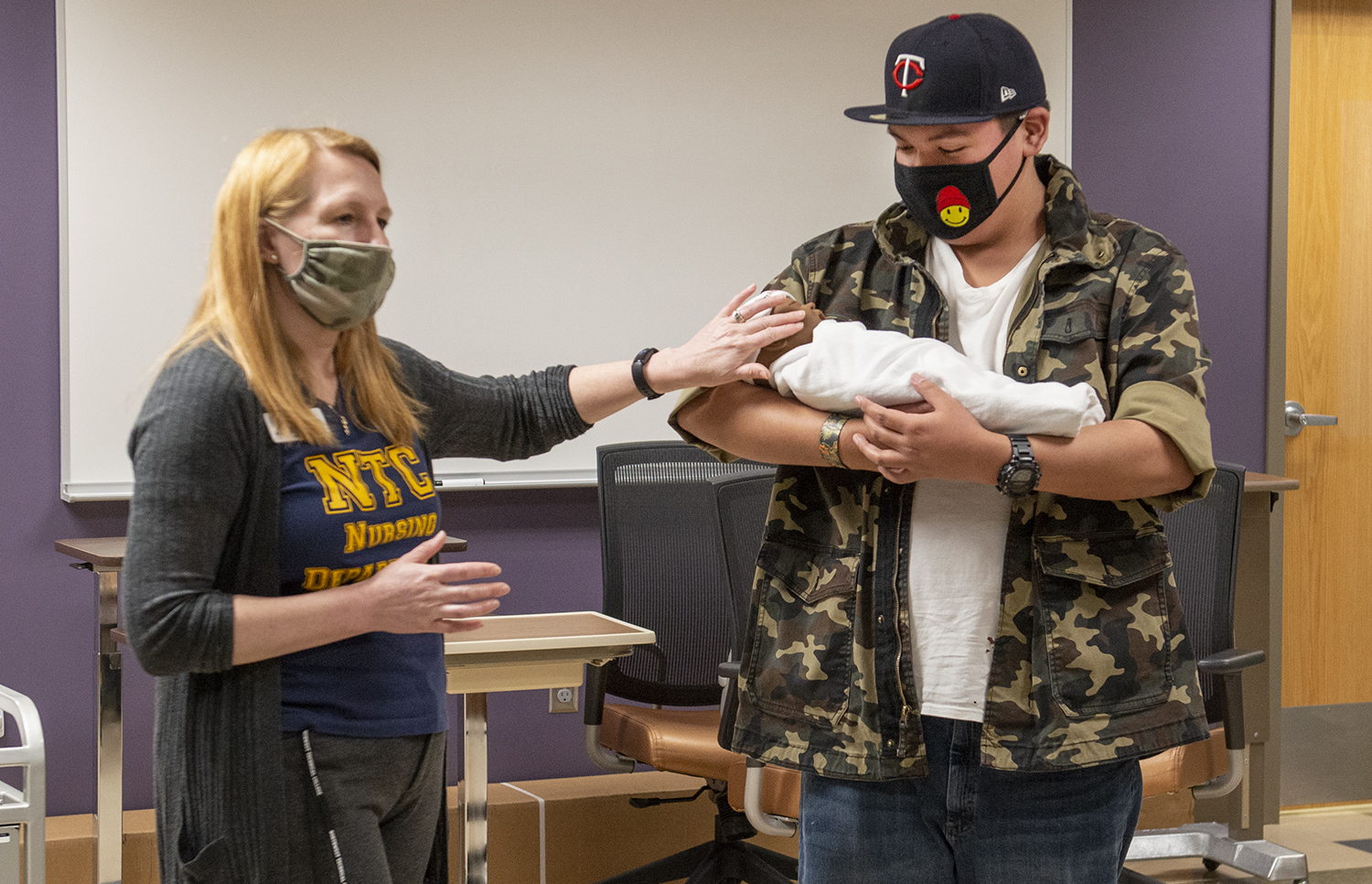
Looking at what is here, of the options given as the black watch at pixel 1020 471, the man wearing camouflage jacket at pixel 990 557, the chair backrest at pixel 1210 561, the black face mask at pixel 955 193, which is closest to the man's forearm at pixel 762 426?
the man wearing camouflage jacket at pixel 990 557

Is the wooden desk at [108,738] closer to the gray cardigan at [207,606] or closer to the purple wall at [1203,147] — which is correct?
the gray cardigan at [207,606]

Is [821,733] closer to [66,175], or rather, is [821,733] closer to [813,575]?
[813,575]

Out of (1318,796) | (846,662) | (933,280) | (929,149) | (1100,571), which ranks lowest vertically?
(1318,796)

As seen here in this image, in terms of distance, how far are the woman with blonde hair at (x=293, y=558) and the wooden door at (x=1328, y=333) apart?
3.29m

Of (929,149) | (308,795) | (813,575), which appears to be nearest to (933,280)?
(929,149)

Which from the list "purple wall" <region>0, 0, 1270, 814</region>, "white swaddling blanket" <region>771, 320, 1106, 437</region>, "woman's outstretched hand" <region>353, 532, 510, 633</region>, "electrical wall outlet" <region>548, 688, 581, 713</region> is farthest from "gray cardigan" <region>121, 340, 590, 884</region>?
"purple wall" <region>0, 0, 1270, 814</region>

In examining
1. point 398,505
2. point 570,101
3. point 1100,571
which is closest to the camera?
point 1100,571

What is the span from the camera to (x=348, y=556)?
1332 millimetres

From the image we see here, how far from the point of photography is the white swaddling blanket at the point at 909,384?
1241mm

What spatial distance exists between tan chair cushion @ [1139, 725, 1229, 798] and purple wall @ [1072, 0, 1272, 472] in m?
1.62

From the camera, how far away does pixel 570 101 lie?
3559 mm

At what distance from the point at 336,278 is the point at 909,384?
63 centimetres

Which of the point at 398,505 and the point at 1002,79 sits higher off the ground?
the point at 1002,79

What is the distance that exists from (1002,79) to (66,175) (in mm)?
2675
